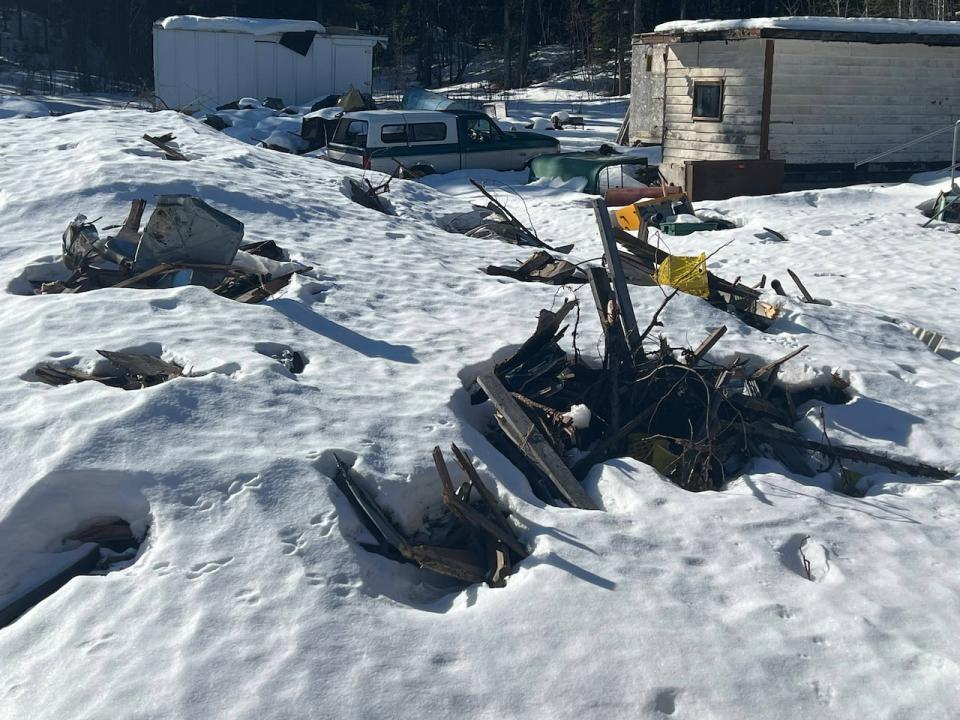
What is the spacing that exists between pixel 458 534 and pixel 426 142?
13.8m

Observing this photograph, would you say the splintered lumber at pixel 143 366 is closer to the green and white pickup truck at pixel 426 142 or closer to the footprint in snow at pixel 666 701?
the footprint in snow at pixel 666 701

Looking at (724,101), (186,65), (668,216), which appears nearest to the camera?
(668,216)

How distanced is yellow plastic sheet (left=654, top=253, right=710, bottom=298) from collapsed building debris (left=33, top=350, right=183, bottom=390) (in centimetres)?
490

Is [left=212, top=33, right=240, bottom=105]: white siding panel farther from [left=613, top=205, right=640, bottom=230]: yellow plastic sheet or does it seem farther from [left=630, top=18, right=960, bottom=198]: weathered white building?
[left=613, top=205, right=640, bottom=230]: yellow plastic sheet

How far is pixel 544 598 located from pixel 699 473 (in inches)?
77.9

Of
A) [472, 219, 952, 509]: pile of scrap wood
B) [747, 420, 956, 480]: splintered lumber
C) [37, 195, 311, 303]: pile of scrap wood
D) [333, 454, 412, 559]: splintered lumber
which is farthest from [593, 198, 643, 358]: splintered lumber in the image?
[37, 195, 311, 303]: pile of scrap wood

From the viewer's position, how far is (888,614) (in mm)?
4344

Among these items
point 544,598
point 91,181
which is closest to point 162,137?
point 91,181

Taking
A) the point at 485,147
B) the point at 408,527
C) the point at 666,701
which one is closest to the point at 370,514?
the point at 408,527

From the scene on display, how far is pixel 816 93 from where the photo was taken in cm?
1831

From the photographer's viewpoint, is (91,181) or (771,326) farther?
(91,181)

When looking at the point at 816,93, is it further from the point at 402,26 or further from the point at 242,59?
the point at 402,26

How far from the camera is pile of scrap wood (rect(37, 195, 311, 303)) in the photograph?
8.05 meters

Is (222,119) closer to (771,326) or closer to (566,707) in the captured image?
(771,326)
